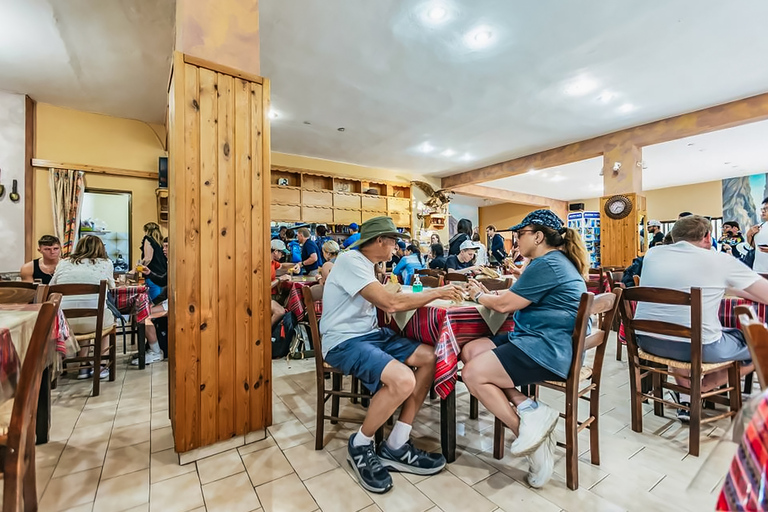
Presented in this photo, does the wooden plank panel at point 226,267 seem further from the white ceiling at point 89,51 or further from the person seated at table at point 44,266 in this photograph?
the person seated at table at point 44,266

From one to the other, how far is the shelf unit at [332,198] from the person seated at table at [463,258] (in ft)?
13.8

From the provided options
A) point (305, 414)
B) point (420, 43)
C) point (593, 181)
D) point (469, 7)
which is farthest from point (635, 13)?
point (593, 181)

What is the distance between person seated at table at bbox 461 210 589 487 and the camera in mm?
1716

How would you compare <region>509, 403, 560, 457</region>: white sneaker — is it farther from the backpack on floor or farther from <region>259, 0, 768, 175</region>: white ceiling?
<region>259, 0, 768, 175</region>: white ceiling

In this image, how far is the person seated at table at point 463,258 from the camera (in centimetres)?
478

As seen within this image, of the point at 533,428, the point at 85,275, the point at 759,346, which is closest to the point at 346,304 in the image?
the point at 533,428

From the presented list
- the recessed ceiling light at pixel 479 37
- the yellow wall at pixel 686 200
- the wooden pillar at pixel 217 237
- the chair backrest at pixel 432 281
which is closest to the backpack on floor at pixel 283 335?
the chair backrest at pixel 432 281

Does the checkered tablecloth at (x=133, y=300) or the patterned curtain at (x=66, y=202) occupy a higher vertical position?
the patterned curtain at (x=66, y=202)

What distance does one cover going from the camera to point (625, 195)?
6.79 m

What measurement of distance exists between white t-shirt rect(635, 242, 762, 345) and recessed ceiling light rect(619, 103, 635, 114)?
4.50 m

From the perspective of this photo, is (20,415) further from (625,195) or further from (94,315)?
(625,195)

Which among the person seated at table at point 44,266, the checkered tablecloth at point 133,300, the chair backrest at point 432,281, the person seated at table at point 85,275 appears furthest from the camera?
the checkered tablecloth at point 133,300

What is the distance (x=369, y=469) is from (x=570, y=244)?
1540mm

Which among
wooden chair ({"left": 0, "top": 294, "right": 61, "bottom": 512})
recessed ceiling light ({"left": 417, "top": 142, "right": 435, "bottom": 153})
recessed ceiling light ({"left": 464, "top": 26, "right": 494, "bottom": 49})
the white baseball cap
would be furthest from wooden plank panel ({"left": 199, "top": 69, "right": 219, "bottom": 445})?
recessed ceiling light ({"left": 417, "top": 142, "right": 435, "bottom": 153})
